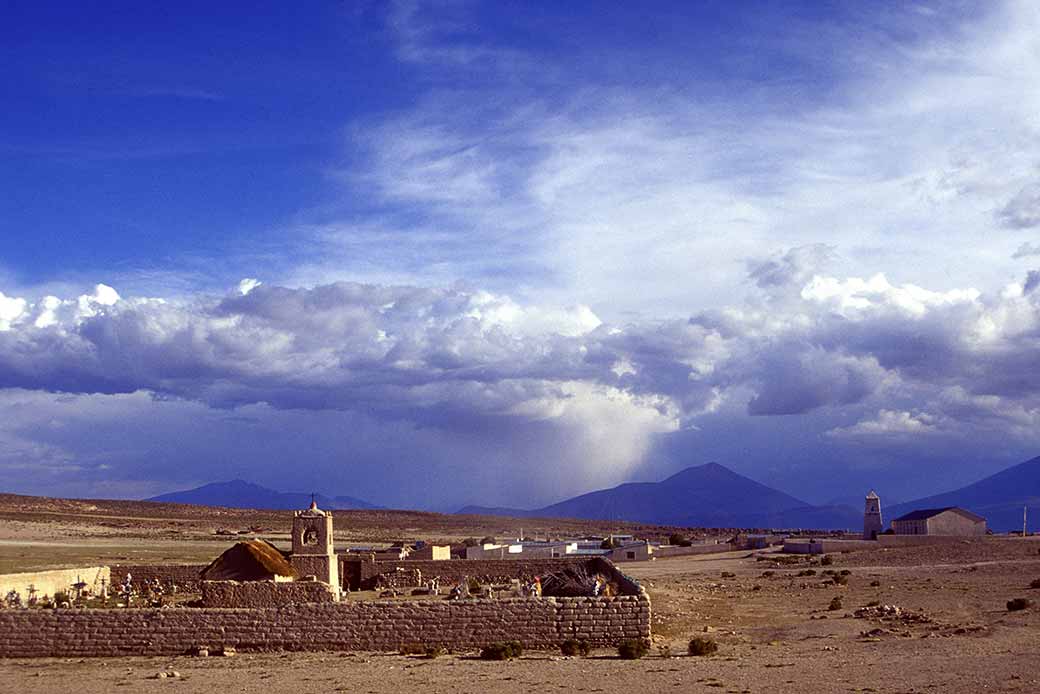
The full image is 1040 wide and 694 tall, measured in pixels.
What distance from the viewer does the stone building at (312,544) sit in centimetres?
3166

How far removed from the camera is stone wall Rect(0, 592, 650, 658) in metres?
23.1

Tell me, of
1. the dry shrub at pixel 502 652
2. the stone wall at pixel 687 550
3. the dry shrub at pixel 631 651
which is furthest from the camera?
the stone wall at pixel 687 550

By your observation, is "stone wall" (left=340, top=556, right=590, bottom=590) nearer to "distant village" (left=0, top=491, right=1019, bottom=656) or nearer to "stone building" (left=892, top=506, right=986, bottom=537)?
"distant village" (left=0, top=491, right=1019, bottom=656)

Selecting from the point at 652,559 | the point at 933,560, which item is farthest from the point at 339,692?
the point at 652,559

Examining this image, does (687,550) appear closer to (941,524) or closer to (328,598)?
(941,524)

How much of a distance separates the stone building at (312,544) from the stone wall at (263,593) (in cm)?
339

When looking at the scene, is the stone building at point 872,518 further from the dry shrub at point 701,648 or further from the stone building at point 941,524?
the dry shrub at point 701,648

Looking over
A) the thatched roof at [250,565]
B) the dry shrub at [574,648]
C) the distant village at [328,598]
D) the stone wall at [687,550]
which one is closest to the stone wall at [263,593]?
the distant village at [328,598]

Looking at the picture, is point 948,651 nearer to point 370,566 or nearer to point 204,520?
point 370,566

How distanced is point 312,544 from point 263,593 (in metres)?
4.17

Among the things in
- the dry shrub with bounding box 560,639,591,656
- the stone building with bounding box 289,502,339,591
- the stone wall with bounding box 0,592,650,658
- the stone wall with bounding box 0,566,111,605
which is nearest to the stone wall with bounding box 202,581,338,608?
the stone building with bounding box 289,502,339,591

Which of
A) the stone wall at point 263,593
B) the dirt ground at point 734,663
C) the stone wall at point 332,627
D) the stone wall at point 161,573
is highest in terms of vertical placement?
the stone wall at point 161,573

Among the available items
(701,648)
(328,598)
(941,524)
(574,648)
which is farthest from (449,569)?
(941,524)

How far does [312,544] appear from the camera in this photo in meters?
32.1
